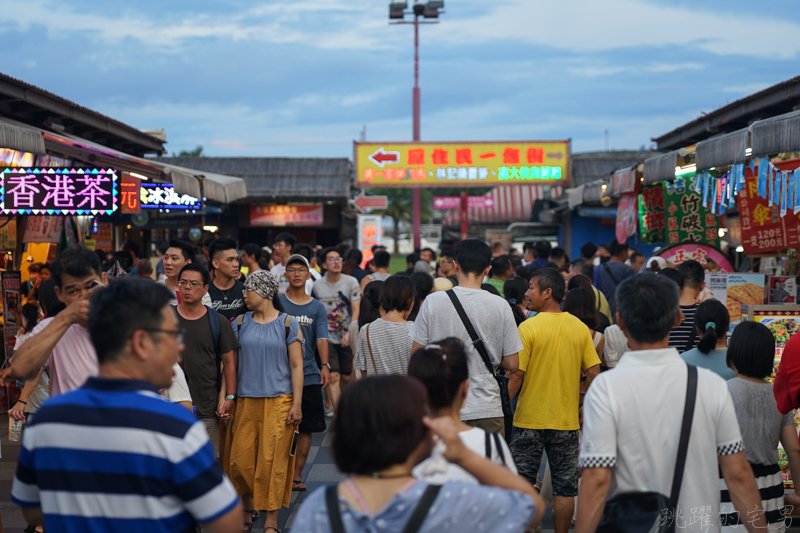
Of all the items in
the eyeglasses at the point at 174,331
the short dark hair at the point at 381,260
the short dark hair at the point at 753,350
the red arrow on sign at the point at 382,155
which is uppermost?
the red arrow on sign at the point at 382,155

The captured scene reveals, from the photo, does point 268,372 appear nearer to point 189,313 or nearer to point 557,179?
point 189,313

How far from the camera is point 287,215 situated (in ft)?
65.4

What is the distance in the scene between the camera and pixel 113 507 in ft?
6.80

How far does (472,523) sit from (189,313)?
3.42m

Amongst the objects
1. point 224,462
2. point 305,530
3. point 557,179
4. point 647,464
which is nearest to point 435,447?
point 305,530

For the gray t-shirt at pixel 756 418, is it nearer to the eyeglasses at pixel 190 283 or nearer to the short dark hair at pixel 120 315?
the short dark hair at pixel 120 315

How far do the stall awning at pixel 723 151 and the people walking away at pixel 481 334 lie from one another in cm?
292

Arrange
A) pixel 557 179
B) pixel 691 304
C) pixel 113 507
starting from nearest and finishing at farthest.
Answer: pixel 113 507, pixel 691 304, pixel 557 179

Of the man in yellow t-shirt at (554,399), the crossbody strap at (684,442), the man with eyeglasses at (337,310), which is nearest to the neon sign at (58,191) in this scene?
the man with eyeglasses at (337,310)

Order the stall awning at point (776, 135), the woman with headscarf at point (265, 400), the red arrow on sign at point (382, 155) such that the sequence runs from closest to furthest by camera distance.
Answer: the woman with headscarf at point (265, 400) → the stall awning at point (776, 135) → the red arrow on sign at point (382, 155)

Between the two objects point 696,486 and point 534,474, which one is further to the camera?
point 534,474

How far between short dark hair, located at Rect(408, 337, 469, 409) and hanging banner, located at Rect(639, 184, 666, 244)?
→ 8.19m

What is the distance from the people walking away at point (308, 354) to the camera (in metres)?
5.60

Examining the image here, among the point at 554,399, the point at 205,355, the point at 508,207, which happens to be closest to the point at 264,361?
the point at 205,355
